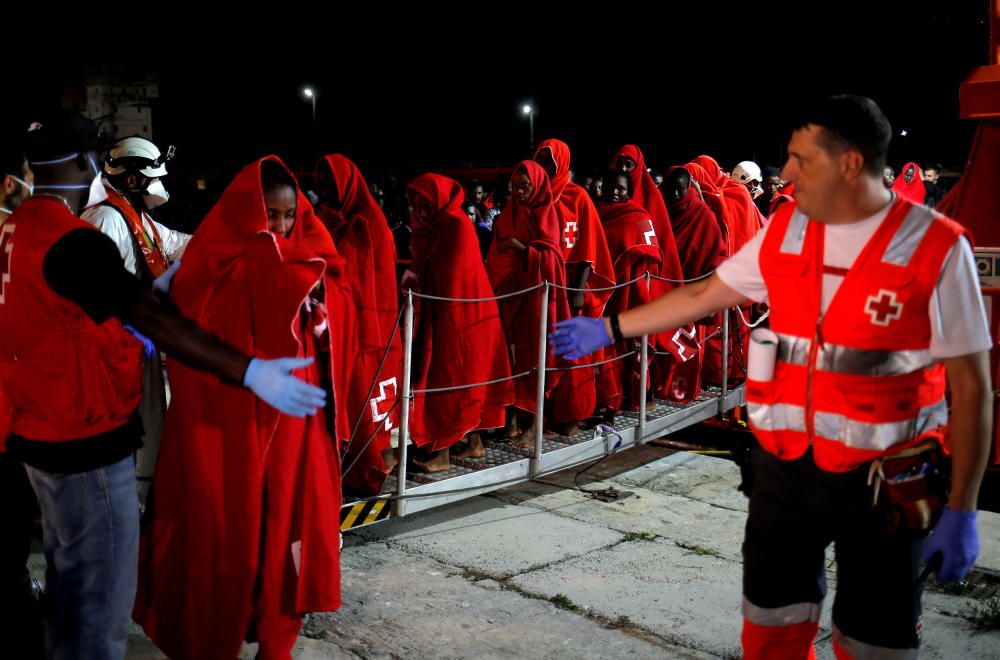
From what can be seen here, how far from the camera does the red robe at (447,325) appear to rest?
18.3 ft

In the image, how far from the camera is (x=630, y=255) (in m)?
7.27

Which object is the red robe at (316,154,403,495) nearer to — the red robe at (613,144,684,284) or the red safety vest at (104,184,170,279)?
the red safety vest at (104,184,170,279)

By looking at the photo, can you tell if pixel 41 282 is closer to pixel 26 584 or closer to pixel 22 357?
pixel 22 357

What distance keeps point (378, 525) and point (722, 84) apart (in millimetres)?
31007

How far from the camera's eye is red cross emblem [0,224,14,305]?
2.68m

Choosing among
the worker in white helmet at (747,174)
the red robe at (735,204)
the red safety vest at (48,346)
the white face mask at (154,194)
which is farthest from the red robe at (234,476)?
the worker in white helmet at (747,174)

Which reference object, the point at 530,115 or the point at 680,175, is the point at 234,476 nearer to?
the point at 680,175

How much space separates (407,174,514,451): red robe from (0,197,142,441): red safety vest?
9.33 ft

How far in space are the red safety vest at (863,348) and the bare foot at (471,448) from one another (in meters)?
3.52

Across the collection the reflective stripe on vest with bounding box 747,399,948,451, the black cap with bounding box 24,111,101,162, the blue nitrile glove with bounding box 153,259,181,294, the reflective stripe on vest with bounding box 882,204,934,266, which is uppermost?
the black cap with bounding box 24,111,101,162

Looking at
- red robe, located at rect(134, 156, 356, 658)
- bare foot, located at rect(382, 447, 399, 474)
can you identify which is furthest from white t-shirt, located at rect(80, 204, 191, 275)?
bare foot, located at rect(382, 447, 399, 474)

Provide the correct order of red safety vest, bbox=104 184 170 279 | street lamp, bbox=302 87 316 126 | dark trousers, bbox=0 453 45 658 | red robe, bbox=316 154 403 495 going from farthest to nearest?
street lamp, bbox=302 87 316 126
red safety vest, bbox=104 184 170 279
red robe, bbox=316 154 403 495
dark trousers, bbox=0 453 45 658

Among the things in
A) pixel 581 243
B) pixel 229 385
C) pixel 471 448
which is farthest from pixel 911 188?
pixel 229 385

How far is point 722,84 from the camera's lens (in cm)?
3375
